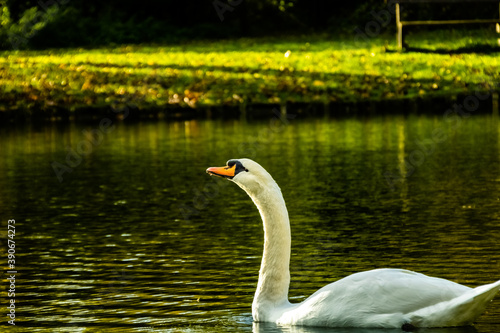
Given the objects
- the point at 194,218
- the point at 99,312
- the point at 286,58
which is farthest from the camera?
the point at 286,58

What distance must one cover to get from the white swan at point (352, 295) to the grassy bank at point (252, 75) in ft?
55.1

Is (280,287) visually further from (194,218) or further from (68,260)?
(194,218)

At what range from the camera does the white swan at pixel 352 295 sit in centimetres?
716

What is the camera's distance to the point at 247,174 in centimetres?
784

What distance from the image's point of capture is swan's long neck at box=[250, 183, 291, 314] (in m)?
7.91

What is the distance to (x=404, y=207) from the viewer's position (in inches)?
513

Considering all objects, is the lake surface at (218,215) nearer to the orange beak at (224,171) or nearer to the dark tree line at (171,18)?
the orange beak at (224,171)

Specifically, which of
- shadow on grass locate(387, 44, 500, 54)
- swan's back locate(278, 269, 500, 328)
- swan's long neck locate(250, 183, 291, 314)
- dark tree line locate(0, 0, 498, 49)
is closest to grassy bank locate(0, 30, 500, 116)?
shadow on grass locate(387, 44, 500, 54)

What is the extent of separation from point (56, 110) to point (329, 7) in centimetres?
1926

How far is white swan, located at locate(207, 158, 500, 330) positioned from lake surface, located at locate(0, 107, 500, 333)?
125 millimetres

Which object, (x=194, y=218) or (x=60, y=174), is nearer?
(x=194, y=218)

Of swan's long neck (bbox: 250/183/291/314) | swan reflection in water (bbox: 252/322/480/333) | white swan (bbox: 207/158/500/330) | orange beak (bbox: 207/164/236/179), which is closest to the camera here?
white swan (bbox: 207/158/500/330)

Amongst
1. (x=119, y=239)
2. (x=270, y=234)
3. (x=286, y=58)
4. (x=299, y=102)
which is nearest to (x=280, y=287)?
(x=270, y=234)

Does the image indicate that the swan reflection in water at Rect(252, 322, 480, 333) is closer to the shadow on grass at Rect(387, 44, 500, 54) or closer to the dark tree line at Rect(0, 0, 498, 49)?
the shadow on grass at Rect(387, 44, 500, 54)
